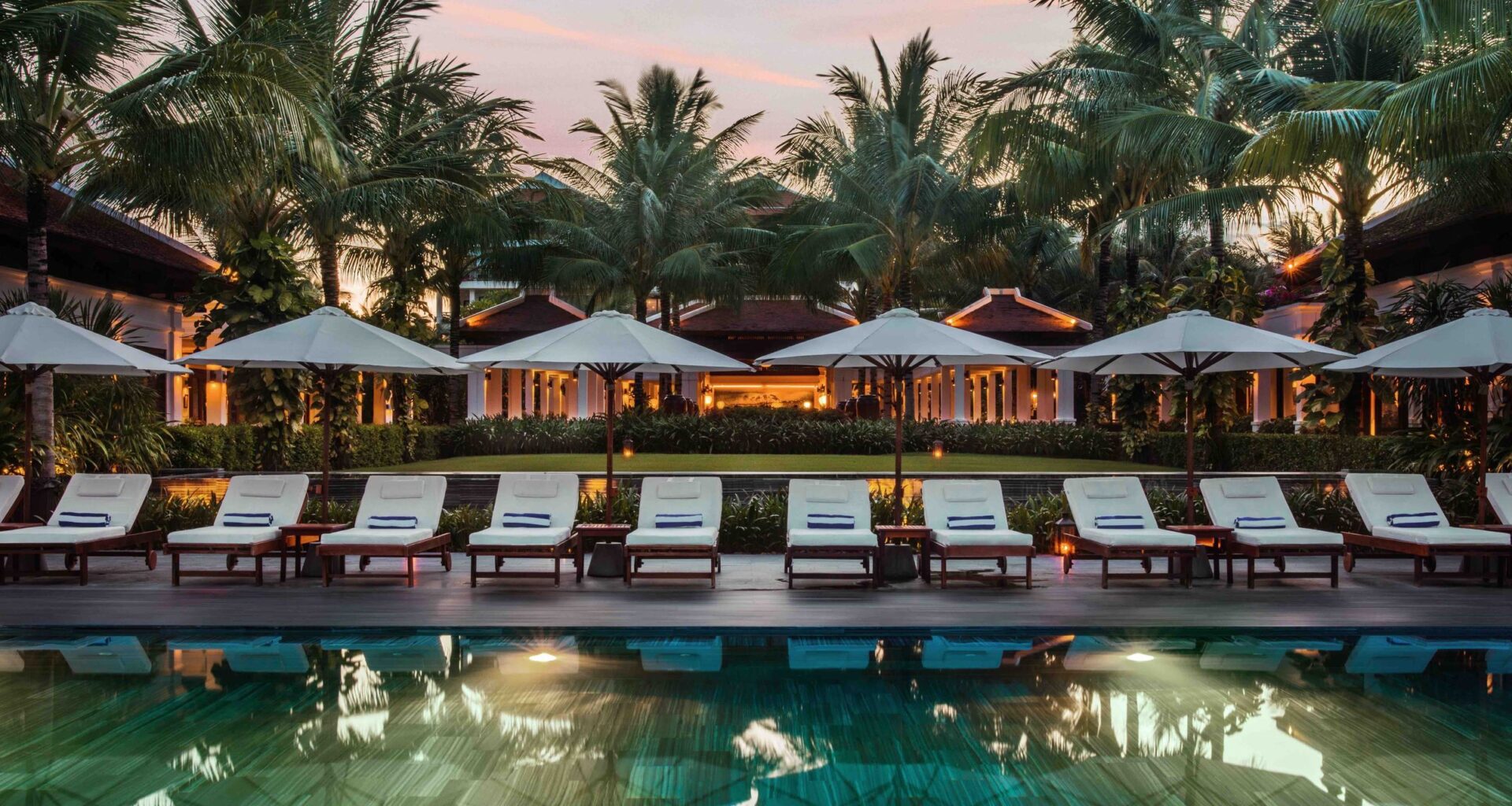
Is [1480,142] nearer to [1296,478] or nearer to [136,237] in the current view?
[1296,478]

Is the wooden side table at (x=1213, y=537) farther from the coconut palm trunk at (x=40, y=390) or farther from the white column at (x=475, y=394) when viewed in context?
the white column at (x=475, y=394)

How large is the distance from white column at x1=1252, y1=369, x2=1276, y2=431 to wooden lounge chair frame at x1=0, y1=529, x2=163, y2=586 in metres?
24.0

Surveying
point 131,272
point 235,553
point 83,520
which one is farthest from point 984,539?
point 131,272

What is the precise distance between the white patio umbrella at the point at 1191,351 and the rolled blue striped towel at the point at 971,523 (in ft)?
5.64

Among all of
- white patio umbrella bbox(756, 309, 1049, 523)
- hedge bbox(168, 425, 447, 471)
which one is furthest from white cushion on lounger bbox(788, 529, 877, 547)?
hedge bbox(168, 425, 447, 471)

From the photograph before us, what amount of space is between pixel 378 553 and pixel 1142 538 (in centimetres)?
656

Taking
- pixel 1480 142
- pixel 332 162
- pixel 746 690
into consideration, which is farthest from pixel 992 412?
pixel 746 690

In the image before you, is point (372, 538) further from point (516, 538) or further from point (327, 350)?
point (327, 350)

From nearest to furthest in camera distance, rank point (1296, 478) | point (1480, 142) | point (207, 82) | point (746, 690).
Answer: point (746, 690)
point (207, 82)
point (1480, 142)
point (1296, 478)

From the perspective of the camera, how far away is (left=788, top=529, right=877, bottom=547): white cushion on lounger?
8672 millimetres

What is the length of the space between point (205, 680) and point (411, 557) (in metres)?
2.70

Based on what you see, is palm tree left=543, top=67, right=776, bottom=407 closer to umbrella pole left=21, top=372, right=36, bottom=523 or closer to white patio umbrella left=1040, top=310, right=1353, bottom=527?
umbrella pole left=21, top=372, right=36, bottom=523

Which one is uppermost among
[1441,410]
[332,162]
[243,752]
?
[332,162]

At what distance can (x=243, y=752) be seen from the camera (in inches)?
194
